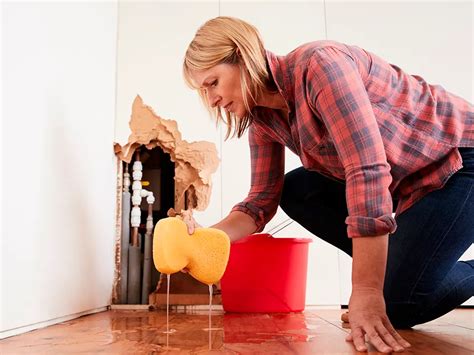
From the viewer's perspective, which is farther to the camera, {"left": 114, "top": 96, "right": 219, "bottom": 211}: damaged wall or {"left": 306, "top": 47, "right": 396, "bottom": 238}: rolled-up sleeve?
{"left": 114, "top": 96, "right": 219, "bottom": 211}: damaged wall

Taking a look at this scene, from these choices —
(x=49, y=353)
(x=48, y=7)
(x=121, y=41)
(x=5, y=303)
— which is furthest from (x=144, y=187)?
(x=49, y=353)

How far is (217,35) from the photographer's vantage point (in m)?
1.23

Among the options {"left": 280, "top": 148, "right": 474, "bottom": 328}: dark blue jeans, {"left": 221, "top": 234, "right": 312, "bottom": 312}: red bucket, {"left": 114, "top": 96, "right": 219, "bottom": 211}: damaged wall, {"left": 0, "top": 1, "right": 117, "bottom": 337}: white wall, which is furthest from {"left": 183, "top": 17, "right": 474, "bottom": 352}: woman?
{"left": 114, "top": 96, "right": 219, "bottom": 211}: damaged wall

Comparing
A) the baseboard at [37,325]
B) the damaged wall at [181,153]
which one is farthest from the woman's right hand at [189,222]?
the damaged wall at [181,153]

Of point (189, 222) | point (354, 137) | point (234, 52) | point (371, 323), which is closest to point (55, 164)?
Result: point (189, 222)

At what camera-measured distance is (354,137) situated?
1.02m

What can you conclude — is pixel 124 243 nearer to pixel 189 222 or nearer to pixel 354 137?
pixel 189 222

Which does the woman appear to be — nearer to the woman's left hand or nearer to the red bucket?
the woman's left hand

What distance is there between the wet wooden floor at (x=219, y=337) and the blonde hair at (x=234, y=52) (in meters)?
0.56

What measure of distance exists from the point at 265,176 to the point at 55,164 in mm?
669

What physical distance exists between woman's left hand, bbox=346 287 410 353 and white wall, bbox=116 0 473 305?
146 cm

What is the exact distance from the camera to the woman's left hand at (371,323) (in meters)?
0.91

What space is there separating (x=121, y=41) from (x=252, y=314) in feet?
4.90

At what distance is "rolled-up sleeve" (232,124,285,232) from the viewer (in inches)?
58.9
